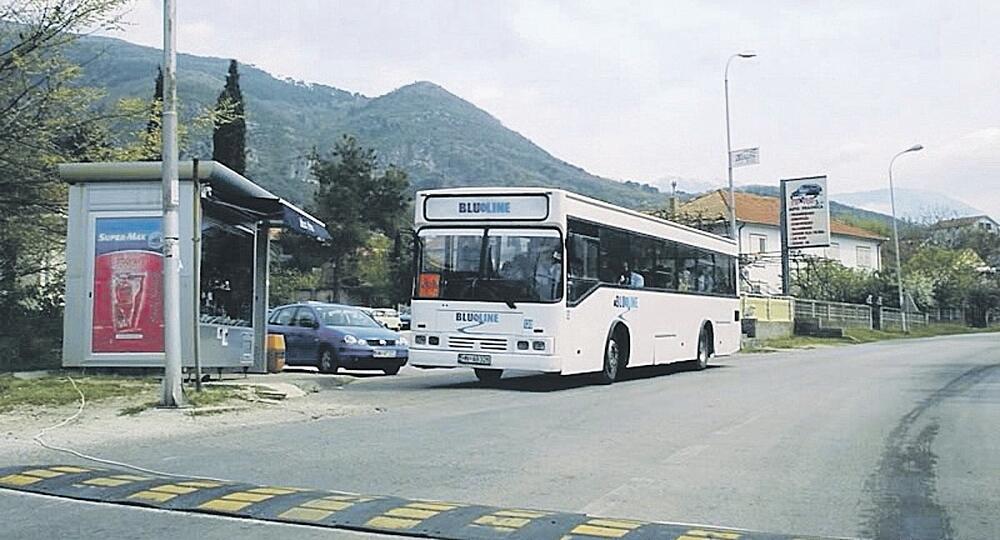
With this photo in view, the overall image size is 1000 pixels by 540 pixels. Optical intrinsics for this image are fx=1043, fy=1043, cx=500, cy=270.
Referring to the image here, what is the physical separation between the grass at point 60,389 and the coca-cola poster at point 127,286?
0.61 m

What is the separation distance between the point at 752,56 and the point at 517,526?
1394 inches

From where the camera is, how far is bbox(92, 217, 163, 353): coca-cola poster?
602 inches

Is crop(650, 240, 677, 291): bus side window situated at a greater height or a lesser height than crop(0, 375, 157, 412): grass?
greater

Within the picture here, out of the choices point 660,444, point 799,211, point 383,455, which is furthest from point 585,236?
point 799,211

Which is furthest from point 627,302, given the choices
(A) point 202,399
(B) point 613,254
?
(A) point 202,399

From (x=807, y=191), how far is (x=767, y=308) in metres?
7.15

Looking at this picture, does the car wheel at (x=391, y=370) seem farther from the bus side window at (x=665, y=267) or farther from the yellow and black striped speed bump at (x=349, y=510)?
the yellow and black striped speed bump at (x=349, y=510)

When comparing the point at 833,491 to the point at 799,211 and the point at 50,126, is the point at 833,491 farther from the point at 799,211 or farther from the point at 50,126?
the point at 799,211

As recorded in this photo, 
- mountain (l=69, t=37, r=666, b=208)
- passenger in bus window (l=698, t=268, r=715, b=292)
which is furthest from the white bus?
mountain (l=69, t=37, r=666, b=208)

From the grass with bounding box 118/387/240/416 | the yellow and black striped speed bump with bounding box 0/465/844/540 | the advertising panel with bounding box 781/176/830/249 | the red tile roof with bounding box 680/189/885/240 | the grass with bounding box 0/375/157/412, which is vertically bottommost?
the yellow and black striped speed bump with bounding box 0/465/844/540

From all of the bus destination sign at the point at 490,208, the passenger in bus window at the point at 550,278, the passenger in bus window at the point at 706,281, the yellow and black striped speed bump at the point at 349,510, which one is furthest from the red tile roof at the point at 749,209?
the yellow and black striped speed bump at the point at 349,510

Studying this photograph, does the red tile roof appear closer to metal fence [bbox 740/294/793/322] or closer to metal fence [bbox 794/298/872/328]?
metal fence [bbox 794/298/872/328]

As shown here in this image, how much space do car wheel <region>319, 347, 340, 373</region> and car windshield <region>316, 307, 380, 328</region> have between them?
64 centimetres

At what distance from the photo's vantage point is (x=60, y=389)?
47.1 ft
